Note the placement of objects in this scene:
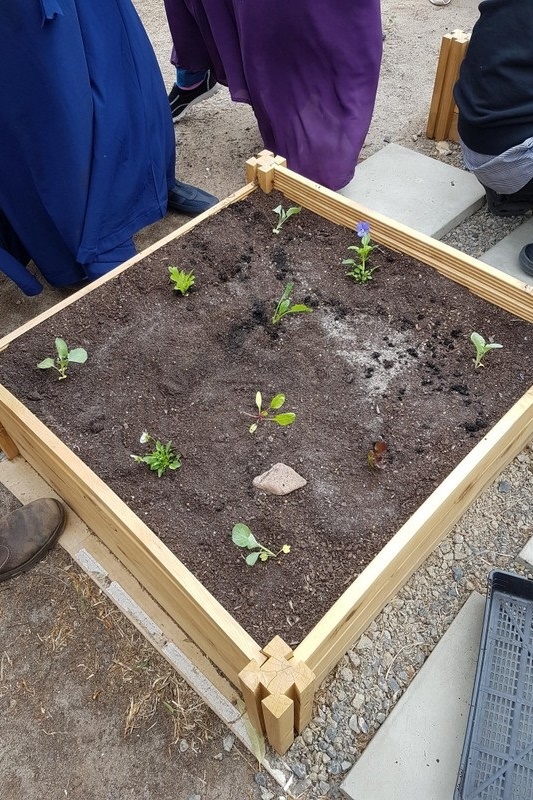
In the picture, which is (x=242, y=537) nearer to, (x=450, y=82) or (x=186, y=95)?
(x=450, y=82)

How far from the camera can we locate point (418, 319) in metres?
2.04

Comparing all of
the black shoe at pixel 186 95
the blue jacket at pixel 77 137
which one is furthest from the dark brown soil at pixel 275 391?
the black shoe at pixel 186 95

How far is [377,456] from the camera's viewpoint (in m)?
1.66

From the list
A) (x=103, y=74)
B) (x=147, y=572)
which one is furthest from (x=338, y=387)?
(x=103, y=74)

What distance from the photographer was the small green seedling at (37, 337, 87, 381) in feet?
6.16

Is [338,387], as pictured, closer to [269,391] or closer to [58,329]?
[269,391]

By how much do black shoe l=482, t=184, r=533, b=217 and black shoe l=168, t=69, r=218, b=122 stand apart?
2.02m

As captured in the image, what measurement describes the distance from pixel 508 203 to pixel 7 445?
99.4 inches

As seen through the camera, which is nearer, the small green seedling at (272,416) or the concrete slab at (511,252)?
the small green seedling at (272,416)

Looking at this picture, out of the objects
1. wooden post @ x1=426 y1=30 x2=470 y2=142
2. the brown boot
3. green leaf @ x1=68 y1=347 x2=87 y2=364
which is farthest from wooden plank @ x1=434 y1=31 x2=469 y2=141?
the brown boot

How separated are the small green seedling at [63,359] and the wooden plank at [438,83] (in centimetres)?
267

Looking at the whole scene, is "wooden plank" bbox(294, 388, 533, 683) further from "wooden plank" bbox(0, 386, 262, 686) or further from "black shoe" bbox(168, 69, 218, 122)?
"black shoe" bbox(168, 69, 218, 122)

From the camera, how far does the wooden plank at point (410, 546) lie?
1.35m

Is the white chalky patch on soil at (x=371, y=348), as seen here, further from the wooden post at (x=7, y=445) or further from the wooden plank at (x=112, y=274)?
the wooden post at (x=7, y=445)
